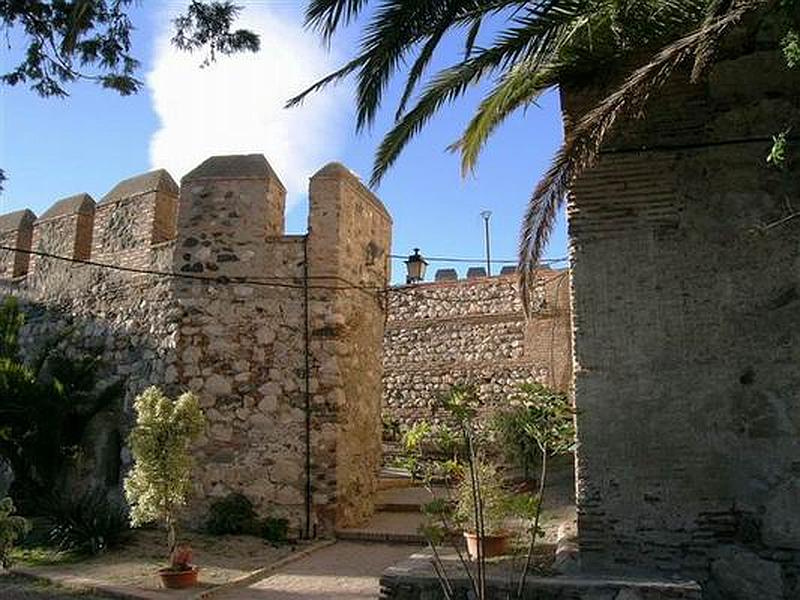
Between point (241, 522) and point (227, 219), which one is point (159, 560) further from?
point (227, 219)

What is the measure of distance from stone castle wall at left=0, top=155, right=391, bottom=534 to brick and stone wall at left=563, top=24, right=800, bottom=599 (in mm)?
5073

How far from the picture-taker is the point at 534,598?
486cm

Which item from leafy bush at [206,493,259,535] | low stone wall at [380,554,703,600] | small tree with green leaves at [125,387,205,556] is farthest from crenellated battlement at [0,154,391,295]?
low stone wall at [380,554,703,600]

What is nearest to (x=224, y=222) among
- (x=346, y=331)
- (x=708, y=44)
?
(x=346, y=331)

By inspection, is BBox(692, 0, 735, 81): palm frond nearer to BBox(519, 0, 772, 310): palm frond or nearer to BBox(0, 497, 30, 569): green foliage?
BBox(519, 0, 772, 310): palm frond

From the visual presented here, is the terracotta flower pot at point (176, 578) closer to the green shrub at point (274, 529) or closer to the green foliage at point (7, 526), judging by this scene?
the green foliage at point (7, 526)

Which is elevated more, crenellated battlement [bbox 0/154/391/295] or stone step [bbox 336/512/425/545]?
crenellated battlement [bbox 0/154/391/295]

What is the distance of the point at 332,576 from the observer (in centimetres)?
784

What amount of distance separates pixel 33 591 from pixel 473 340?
1100 cm

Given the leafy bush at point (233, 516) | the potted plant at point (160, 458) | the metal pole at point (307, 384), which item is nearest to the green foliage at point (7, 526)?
the potted plant at point (160, 458)

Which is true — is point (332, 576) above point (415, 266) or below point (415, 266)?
below

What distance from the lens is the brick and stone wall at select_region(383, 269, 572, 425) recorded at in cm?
1598

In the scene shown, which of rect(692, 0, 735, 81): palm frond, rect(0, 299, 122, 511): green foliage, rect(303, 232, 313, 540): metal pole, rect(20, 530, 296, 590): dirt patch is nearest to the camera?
rect(692, 0, 735, 81): palm frond

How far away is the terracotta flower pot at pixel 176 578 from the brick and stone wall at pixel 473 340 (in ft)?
30.7
